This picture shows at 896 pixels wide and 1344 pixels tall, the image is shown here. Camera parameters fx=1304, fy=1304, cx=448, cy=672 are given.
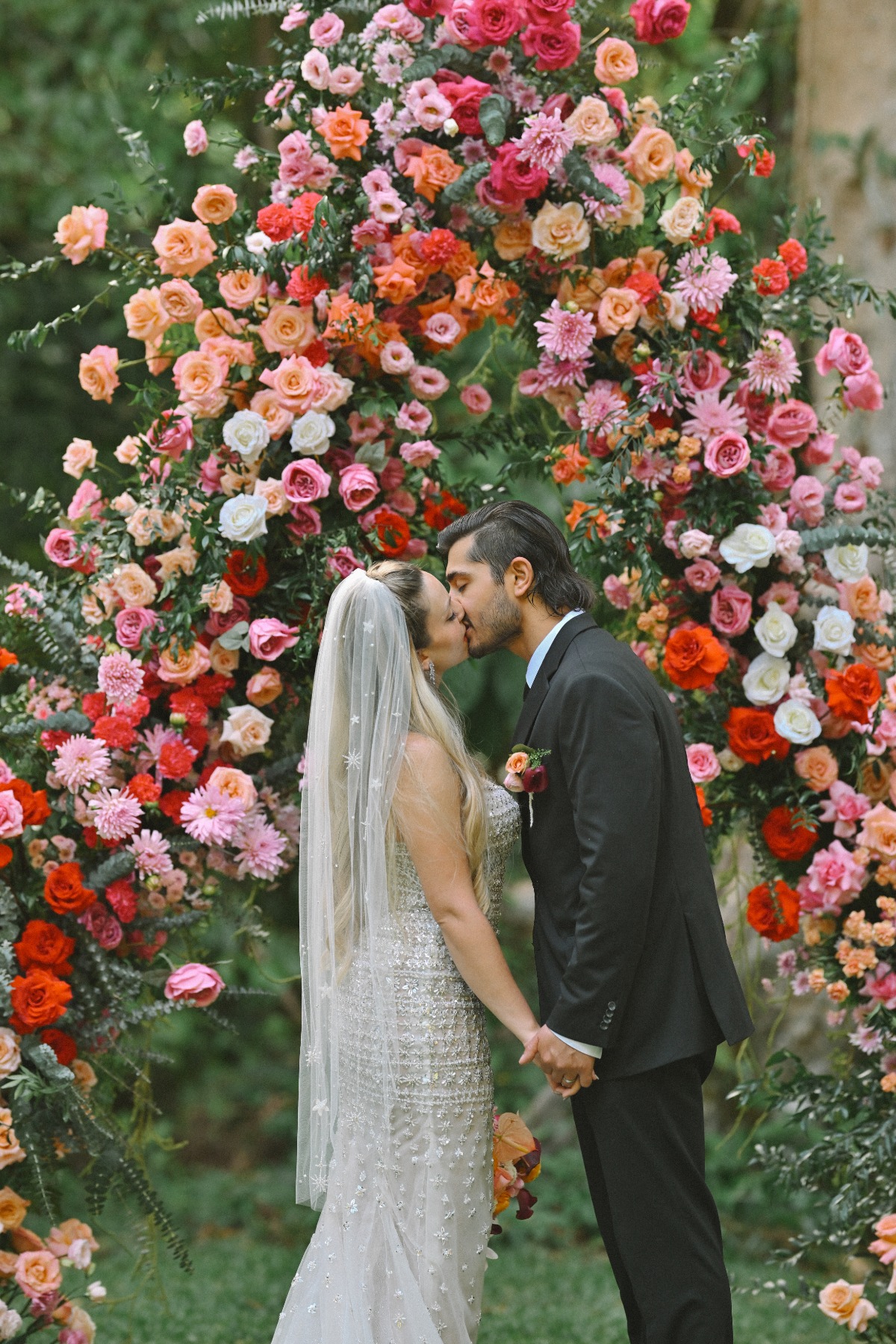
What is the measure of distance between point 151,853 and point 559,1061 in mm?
1092

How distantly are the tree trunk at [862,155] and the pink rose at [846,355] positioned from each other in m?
1.68

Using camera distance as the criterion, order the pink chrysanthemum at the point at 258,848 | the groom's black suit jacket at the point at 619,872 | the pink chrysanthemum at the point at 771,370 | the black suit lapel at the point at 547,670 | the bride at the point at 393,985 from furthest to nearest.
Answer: the pink chrysanthemum at the point at 771,370
the pink chrysanthemum at the point at 258,848
the black suit lapel at the point at 547,670
the bride at the point at 393,985
the groom's black suit jacket at the point at 619,872

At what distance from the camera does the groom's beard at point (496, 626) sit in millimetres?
2875

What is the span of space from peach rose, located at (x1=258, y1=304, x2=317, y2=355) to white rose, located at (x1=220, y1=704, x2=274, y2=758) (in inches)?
34.7

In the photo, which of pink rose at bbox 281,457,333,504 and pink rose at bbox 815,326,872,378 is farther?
pink rose at bbox 815,326,872,378

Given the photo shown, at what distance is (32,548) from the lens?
756 cm

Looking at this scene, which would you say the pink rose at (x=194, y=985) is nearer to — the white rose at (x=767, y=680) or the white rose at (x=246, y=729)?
the white rose at (x=246, y=729)

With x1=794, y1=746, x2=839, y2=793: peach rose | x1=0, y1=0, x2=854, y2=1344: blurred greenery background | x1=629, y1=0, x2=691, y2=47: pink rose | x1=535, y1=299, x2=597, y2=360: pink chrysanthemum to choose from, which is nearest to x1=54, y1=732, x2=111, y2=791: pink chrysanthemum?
x1=535, y1=299, x2=597, y2=360: pink chrysanthemum

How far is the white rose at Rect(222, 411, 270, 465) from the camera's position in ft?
10.1

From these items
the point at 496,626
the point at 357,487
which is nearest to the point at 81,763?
the point at 357,487

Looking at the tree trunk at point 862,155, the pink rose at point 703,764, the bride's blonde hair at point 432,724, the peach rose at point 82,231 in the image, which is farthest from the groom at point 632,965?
the tree trunk at point 862,155

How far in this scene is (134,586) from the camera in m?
3.13

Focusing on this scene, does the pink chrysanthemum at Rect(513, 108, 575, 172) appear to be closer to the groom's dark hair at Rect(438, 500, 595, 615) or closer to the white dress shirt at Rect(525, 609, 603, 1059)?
the groom's dark hair at Rect(438, 500, 595, 615)

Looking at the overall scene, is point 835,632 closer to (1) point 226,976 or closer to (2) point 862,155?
(2) point 862,155
